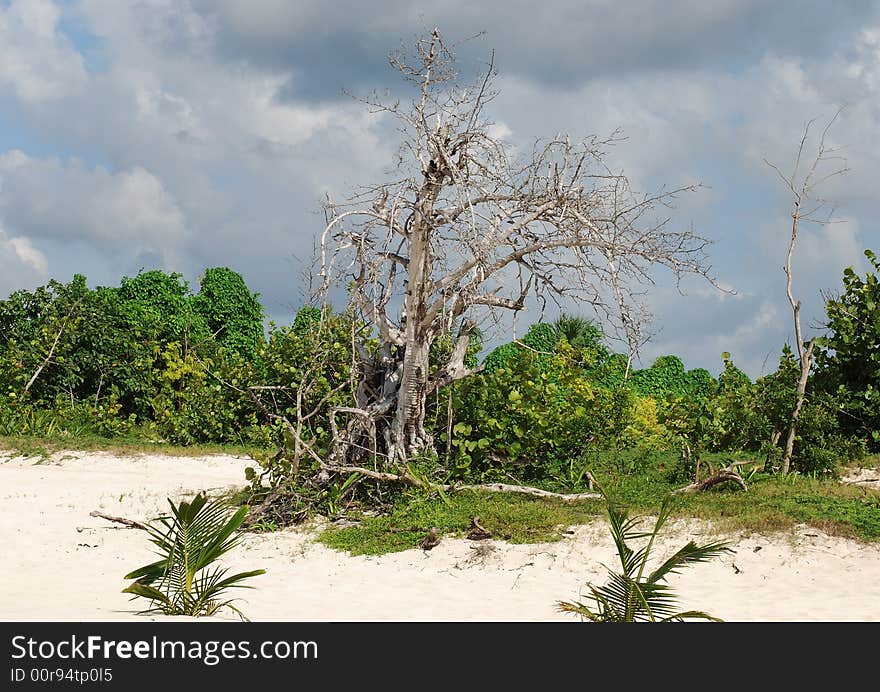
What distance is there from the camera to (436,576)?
24.6ft

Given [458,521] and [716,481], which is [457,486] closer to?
[458,521]

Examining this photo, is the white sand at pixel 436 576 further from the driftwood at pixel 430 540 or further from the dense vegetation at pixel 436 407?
the dense vegetation at pixel 436 407

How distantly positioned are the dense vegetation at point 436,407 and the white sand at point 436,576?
0.90 metres

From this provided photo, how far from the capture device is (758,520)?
27.5 ft

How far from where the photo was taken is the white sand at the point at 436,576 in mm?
6328

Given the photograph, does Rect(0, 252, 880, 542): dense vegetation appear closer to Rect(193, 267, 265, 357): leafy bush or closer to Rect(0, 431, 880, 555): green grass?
Rect(0, 431, 880, 555): green grass

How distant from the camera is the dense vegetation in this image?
9883mm

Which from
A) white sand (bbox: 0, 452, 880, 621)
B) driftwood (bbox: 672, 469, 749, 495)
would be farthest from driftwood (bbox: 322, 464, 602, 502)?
driftwood (bbox: 672, 469, 749, 495)

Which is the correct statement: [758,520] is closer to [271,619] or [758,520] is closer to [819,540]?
[819,540]

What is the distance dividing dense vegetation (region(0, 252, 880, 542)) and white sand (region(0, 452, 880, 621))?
0.90 metres

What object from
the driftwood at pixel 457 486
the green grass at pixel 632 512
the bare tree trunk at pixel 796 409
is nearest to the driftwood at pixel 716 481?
the green grass at pixel 632 512

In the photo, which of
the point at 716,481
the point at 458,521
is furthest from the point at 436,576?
the point at 716,481
